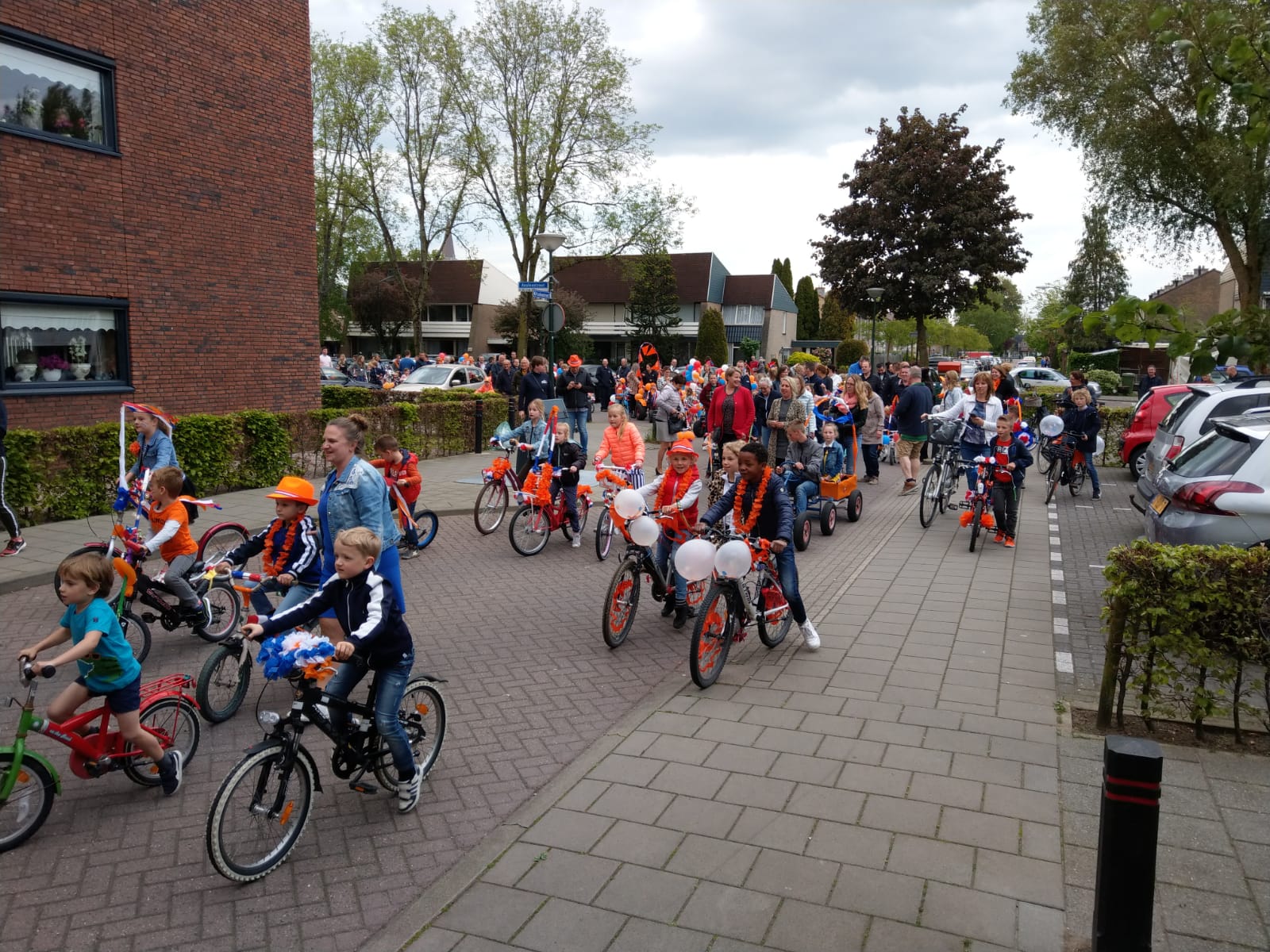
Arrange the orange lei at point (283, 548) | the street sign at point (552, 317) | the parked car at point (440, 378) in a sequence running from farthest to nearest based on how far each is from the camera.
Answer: the parked car at point (440, 378) < the street sign at point (552, 317) < the orange lei at point (283, 548)

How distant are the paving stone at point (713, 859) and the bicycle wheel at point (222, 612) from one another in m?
4.42

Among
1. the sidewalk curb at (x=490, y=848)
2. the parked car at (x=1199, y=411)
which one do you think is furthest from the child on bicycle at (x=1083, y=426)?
the sidewalk curb at (x=490, y=848)

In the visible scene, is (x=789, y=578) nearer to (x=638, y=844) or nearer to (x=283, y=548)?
(x=638, y=844)

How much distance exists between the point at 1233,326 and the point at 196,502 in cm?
656

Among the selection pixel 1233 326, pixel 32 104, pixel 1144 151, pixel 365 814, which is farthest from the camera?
pixel 1144 151

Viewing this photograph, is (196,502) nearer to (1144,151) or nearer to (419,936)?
(419,936)

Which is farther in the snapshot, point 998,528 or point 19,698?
point 998,528

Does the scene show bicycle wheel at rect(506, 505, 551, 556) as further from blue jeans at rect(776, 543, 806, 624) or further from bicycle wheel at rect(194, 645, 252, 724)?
bicycle wheel at rect(194, 645, 252, 724)

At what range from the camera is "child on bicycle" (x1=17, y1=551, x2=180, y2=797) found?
4.12m

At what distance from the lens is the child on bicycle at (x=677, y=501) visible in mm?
7535

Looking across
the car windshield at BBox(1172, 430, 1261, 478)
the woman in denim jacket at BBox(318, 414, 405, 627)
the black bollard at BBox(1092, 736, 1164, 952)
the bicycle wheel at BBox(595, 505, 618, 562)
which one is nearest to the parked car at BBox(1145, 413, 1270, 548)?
the car windshield at BBox(1172, 430, 1261, 478)

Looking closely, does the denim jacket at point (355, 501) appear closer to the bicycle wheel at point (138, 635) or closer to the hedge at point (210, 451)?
the bicycle wheel at point (138, 635)

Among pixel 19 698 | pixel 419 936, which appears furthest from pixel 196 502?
pixel 419 936

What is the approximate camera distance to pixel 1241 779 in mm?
4668
